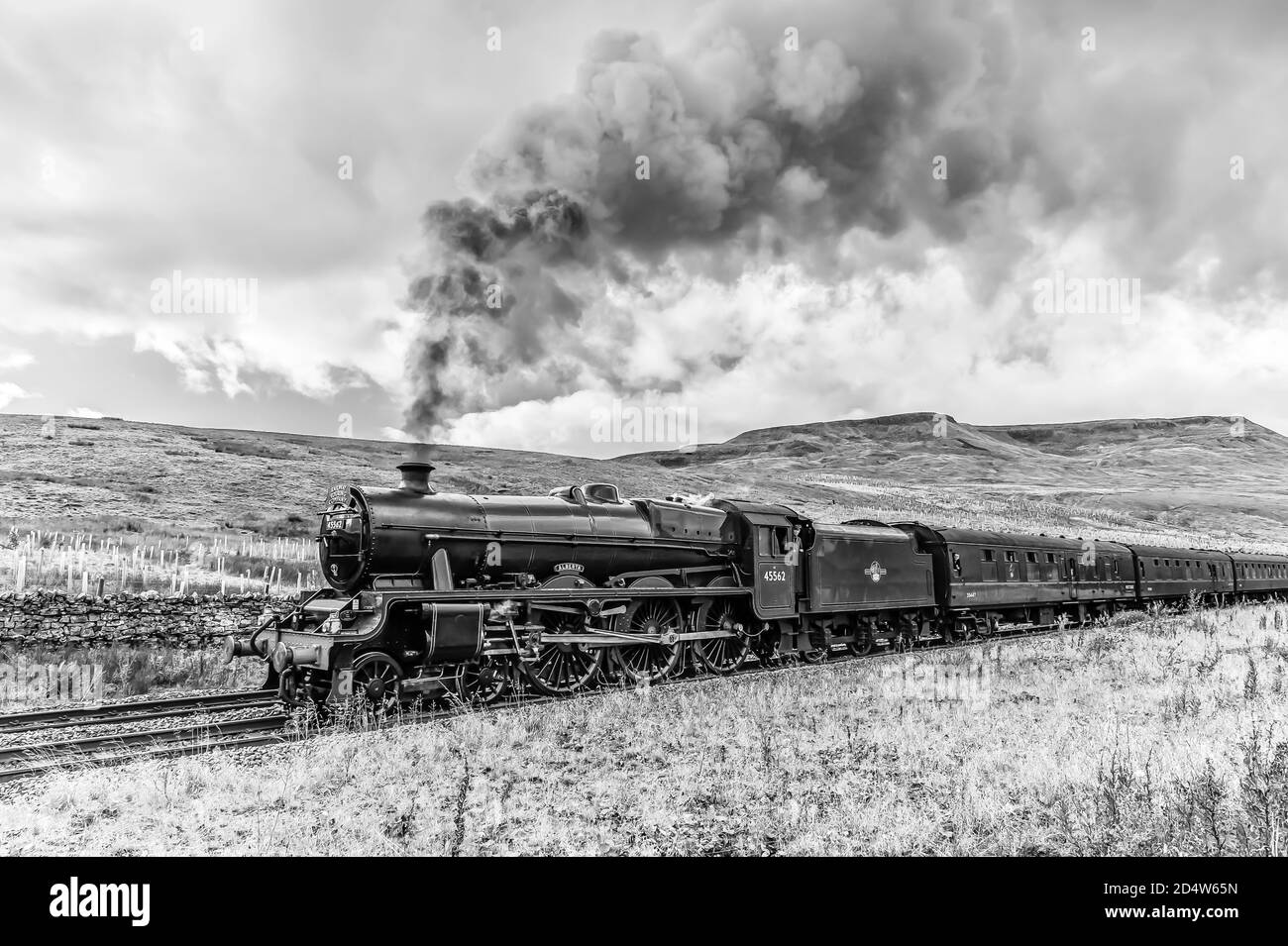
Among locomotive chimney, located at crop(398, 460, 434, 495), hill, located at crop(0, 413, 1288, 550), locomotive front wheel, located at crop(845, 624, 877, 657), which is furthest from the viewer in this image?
hill, located at crop(0, 413, 1288, 550)

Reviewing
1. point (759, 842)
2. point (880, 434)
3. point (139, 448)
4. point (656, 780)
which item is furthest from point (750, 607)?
point (880, 434)

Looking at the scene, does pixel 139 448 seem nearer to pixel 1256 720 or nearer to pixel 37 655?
pixel 37 655

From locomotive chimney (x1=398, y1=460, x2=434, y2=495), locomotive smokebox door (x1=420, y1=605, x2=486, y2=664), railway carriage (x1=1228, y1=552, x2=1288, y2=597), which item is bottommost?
railway carriage (x1=1228, y1=552, x2=1288, y2=597)

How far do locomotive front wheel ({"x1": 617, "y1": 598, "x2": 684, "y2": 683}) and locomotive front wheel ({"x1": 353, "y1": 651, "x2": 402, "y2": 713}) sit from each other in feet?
11.6

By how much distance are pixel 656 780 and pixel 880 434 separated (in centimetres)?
18437

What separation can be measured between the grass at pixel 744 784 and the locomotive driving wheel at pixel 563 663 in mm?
1017

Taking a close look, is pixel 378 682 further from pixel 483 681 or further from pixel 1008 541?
pixel 1008 541

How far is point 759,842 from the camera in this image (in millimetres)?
5621

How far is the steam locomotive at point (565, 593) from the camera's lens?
32.2ft

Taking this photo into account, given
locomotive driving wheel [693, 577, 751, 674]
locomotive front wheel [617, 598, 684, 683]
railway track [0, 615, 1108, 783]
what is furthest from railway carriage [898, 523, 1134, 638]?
railway track [0, 615, 1108, 783]

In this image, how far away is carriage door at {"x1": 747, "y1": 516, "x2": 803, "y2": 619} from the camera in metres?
14.3

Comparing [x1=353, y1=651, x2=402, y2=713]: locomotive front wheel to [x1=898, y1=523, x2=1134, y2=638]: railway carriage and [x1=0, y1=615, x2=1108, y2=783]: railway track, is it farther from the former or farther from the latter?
[x1=898, y1=523, x2=1134, y2=638]: railway carriage
